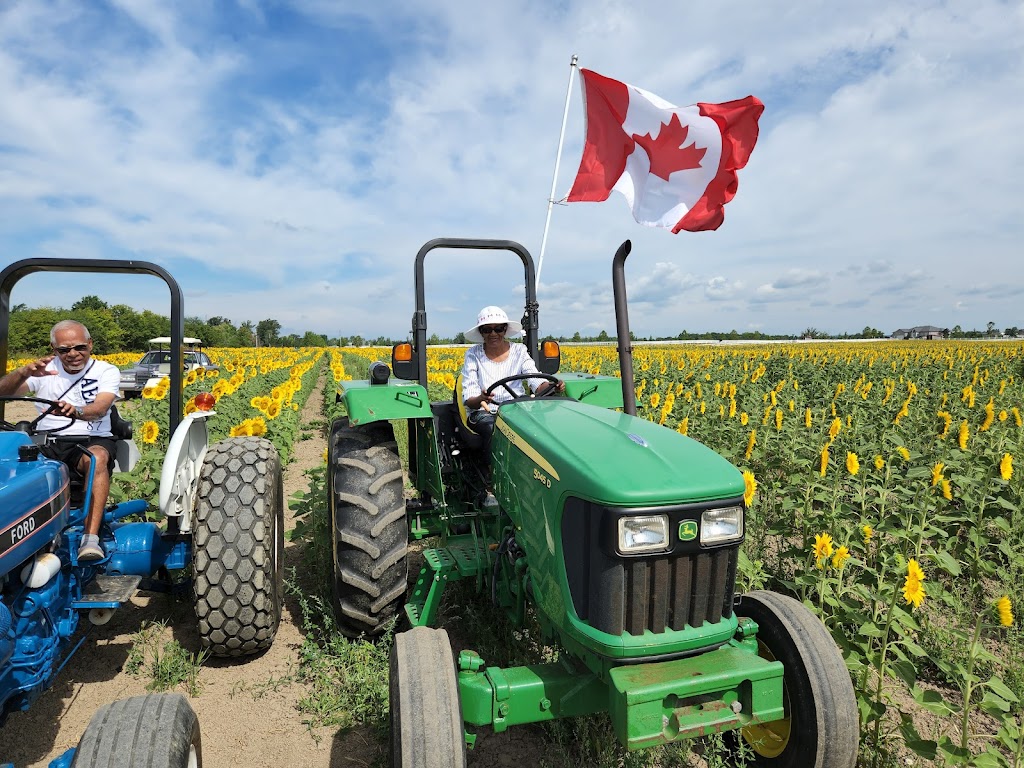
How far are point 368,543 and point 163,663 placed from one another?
1181mm

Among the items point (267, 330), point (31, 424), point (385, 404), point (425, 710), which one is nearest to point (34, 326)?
point (267, 330)

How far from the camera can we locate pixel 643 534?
188 centimetres

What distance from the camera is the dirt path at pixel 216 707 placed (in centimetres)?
249

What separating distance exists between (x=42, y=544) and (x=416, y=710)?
5.07 feet

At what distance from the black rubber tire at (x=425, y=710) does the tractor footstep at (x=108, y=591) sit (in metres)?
1.46

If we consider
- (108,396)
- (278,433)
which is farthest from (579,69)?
(278,433)

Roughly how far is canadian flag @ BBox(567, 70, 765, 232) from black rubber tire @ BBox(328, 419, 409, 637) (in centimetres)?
252

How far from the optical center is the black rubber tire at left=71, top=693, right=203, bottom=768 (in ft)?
5.24

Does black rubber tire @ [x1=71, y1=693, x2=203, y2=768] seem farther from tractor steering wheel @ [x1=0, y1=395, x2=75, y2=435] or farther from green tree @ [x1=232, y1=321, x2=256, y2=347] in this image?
green tree @ [x1=232, y1=321, x2=256, y2=347]

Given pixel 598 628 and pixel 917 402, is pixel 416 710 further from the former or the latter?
pixel 917 402

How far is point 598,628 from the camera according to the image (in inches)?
76.0

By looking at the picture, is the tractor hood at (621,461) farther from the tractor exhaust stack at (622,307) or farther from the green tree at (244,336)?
the green tree at (244,336)

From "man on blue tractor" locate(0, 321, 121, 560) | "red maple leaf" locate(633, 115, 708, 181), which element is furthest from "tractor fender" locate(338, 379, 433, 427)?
"red maple leaf" locate(633, 115, 708, 181)

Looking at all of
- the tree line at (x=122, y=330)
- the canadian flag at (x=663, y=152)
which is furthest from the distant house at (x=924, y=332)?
the canadian flag at (x=663, y=152)
